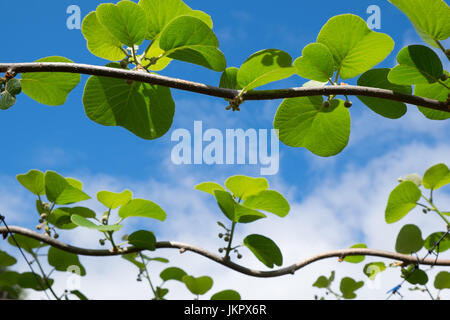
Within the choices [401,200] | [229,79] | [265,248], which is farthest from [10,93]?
[401,200]

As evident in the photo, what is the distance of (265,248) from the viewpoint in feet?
2.96

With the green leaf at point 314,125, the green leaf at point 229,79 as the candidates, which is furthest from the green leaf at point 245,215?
the green leaf at point 229,79

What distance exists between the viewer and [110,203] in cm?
95

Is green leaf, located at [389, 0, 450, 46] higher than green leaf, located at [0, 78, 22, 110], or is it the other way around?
green leaf, located at [389, 0, 450, 46]

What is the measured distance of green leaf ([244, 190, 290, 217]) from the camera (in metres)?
0.84

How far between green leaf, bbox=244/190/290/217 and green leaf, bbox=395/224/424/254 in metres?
0.36

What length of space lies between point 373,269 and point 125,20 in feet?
3.11

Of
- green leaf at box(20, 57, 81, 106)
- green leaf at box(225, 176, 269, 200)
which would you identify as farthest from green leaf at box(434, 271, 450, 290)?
green leaf at box(20, 57, 81, 106)

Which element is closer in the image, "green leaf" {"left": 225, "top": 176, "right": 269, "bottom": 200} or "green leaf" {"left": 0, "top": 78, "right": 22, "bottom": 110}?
"green leaf" {"left": 0, "top": 78, "right": 22, "bottom": 110}

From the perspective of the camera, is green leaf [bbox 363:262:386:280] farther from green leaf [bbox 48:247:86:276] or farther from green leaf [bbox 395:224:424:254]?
green leaf [bbox 48:247:86:276]

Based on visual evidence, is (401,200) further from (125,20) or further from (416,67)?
(125,20)

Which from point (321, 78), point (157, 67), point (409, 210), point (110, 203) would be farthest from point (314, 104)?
point (110, 203)
